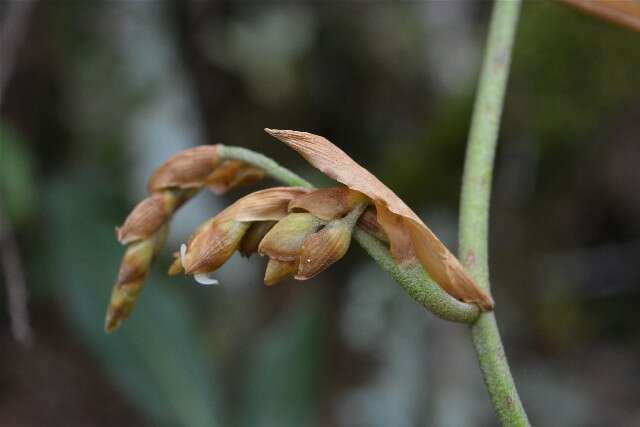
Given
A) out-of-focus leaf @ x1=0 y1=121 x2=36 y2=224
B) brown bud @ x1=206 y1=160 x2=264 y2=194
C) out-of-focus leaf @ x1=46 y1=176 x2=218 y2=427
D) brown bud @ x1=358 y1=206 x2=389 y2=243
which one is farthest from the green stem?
out-of-focus leaf @ x1=0 y1=121 x2=36 y2=224

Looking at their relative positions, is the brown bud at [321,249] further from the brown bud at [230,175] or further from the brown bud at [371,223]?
the brown bud at [230,175]

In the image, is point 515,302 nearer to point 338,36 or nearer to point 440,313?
point 338,36

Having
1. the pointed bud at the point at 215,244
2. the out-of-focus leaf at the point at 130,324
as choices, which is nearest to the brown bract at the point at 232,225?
the pointed bud at the point at 215,244

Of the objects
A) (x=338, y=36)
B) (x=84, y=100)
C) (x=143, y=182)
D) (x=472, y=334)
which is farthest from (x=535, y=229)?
(x=472, y=334)

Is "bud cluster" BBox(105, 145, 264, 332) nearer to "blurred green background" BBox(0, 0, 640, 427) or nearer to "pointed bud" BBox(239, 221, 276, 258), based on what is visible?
"pointed bud" BBox(239, 221, 276, 258)

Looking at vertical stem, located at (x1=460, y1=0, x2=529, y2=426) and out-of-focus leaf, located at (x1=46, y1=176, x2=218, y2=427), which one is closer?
vertical stem, located at (x1=460, y1=0, x2=529, y2=426)
